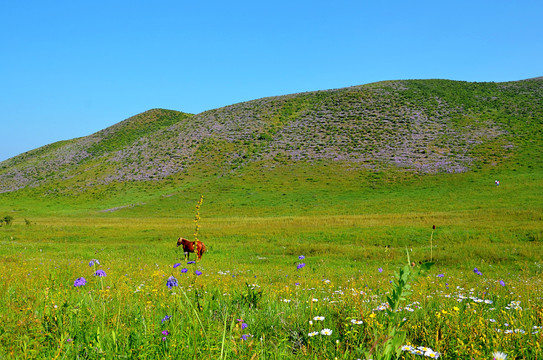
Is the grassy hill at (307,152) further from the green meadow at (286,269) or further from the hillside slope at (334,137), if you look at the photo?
the green meadow at (286,269)

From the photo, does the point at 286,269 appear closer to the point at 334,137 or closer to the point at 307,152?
the point at 307,152

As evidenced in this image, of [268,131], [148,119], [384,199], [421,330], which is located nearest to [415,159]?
[384,199]

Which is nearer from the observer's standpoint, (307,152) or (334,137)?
(307,152)

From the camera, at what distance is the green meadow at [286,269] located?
2.78 meters

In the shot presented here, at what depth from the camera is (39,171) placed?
8200 cm

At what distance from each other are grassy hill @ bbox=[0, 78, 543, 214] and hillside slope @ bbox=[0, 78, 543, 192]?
0.23 metres

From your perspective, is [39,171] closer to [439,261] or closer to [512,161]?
[439,261]

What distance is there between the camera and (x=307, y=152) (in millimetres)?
67438

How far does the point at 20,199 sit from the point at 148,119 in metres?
51.3

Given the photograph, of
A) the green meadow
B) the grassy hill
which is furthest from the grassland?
the grassy hill

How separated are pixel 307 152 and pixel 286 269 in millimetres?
55071

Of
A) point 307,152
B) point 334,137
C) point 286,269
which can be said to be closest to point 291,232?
point 286,269

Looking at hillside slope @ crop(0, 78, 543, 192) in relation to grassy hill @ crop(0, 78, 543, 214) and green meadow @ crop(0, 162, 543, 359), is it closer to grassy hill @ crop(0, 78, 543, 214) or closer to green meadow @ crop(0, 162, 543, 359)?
grassy hill @ crop(0, 78, 543, 214)

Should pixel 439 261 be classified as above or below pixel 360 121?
below
